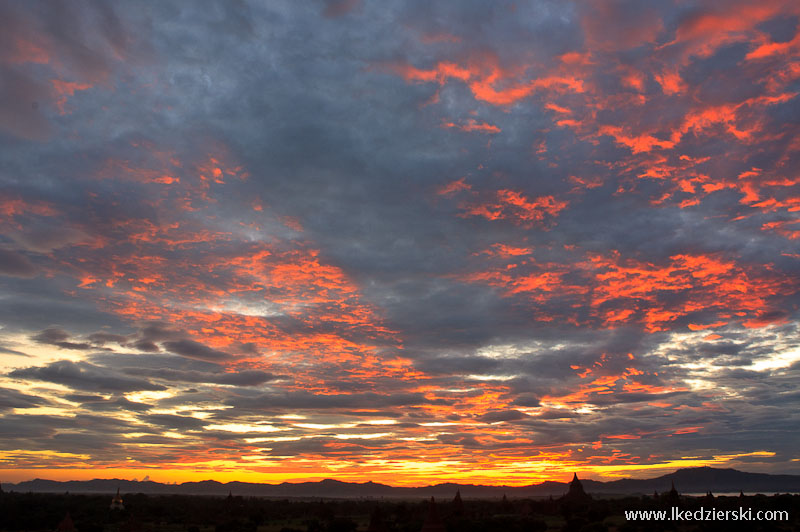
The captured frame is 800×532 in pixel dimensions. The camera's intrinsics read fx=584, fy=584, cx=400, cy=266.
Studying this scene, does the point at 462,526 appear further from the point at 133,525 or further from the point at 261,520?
the point at 261,520

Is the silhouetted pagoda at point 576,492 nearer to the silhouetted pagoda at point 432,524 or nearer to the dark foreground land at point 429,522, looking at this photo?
the dark foreground land at point 429,522

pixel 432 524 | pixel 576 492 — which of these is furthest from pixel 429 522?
pixel 576 492

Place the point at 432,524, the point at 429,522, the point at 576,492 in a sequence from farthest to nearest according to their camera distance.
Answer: the point at 576,492 → the point at 429,522 → the point at 432,524

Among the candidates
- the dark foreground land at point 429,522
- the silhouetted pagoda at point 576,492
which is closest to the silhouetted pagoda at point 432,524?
the dark foreground land at point 429,522

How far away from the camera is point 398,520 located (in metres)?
104

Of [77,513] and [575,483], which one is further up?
[575,483]

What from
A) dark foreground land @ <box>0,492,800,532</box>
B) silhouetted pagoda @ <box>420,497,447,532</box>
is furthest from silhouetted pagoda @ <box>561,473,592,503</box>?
silhouetted pagoda @ <box>420,497,447,532</box>

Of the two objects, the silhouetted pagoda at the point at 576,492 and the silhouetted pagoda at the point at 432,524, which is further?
the silhouetted pagoda at the point at 576,492

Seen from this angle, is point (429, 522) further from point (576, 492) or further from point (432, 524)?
point (576, 492)

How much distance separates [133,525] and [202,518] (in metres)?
48.5

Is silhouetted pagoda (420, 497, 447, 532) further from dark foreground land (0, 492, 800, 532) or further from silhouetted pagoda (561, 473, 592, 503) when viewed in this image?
silhouetted pagoda (561, 473, 592, 503)

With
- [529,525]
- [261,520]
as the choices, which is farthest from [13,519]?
[529,525]

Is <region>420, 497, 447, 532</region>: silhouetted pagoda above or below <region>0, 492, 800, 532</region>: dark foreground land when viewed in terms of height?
above

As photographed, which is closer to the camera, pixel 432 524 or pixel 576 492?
pixel 432 524
